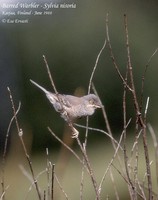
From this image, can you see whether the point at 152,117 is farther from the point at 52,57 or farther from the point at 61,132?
the point at 52,57

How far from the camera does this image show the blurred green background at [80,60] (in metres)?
4.29

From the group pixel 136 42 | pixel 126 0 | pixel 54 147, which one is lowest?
pixel 54 147

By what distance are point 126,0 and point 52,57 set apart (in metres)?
0.87

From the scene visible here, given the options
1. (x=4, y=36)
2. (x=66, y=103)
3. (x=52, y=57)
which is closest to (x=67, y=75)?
(x=52, y=57)

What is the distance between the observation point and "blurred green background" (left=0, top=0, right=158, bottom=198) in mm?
4289

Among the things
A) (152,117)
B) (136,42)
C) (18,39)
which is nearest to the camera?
(152,117)

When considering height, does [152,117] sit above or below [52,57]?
below

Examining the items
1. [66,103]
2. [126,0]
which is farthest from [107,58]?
[66,103]

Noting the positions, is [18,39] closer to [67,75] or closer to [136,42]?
[67,75]

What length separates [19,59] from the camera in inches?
174

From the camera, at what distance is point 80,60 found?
4.61 metres

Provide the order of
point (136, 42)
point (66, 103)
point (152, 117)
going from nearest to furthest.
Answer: point (66, 103) → point (152, 117) → point (136, 42)

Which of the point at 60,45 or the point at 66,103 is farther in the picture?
the point at 60,45

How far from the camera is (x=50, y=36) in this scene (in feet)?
15.0
